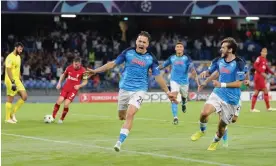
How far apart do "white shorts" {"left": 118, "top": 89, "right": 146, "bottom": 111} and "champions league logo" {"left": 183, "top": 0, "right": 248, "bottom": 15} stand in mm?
31727

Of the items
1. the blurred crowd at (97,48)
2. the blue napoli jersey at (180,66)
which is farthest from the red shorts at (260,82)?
the blurred crowd at (97,48)

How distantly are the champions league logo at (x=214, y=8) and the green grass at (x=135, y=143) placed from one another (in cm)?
2040

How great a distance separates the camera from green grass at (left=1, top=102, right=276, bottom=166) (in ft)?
46.5

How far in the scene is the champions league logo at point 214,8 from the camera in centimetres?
4734

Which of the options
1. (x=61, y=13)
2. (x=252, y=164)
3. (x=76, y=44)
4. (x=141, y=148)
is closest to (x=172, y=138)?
(x=141, y=148)

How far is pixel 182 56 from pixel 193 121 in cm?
217

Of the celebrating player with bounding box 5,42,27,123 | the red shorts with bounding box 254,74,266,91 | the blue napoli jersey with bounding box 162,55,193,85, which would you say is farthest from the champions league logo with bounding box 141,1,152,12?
the celebrating player with bounding box 5,42,27,123

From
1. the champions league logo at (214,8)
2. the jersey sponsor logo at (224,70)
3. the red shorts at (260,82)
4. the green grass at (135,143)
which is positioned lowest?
the green grass at (135,143)

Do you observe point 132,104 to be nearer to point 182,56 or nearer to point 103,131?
point 103,131

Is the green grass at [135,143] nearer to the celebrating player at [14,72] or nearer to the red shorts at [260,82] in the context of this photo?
the celebrating player at [14,72]

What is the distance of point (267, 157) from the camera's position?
14805 millimetres

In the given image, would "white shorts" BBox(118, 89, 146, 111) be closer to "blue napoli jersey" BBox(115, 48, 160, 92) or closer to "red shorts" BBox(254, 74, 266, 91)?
"blue napoli jersey" BBox(115, 48, 160, 92)

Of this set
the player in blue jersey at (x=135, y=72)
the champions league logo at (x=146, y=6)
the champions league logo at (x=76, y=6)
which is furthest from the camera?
the champions league logo at (x=146, y=6)

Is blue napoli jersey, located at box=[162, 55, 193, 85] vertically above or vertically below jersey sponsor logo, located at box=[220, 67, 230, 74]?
below
